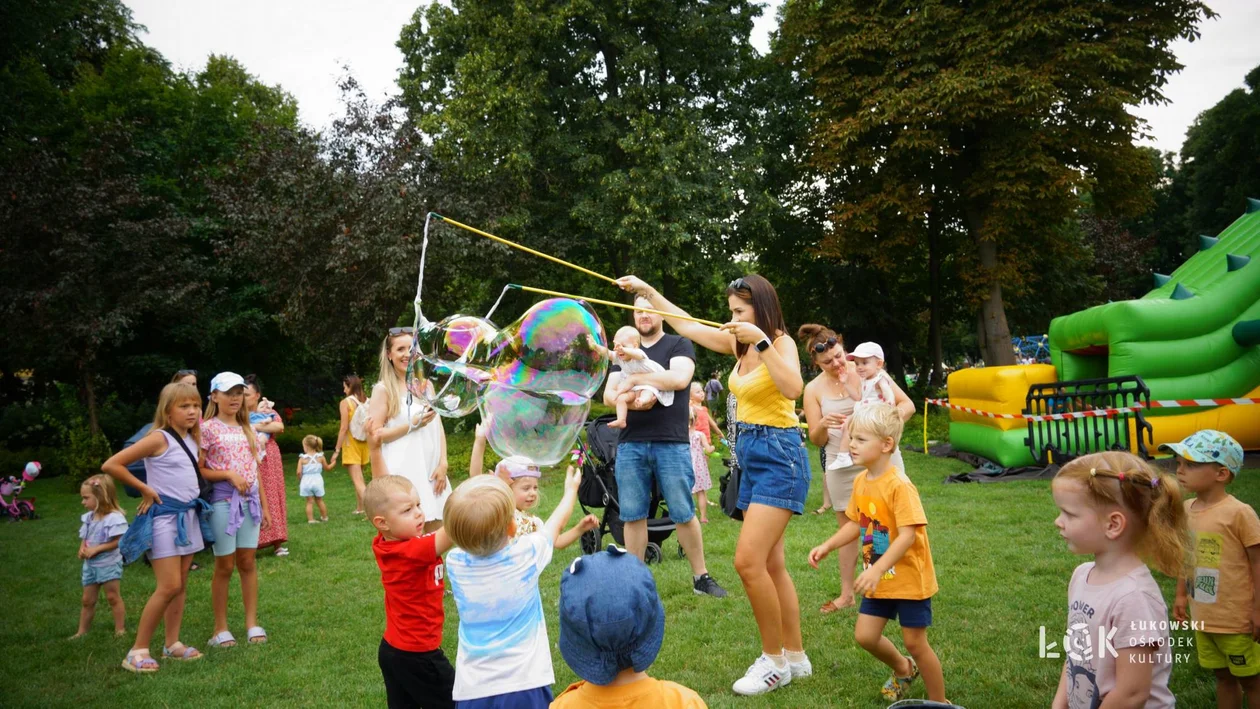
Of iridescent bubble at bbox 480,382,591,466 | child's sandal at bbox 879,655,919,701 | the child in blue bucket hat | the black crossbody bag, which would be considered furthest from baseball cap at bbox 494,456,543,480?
the black crossbody bag

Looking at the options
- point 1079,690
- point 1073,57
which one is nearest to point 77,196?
point 1079,690

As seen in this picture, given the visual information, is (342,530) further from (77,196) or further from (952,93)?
(952,93)

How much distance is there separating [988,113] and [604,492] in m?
15.5

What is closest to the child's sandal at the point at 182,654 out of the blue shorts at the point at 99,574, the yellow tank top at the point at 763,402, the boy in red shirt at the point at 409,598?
the blue shorts at the point at 99,574

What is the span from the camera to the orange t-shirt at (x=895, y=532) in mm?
3451

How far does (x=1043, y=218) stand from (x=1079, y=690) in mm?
19757

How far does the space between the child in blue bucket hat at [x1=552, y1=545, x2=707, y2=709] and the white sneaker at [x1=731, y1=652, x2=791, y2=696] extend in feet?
6.52

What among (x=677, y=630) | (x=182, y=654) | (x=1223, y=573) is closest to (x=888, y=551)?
(x=1223, y=573)

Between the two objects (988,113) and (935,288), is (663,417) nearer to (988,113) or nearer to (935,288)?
(988,113)

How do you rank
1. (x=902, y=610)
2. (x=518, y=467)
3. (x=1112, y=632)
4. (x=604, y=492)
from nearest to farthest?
(x=1112, y=632), (x=902, y=610), (x=518, y=467), (x=604, y=492)

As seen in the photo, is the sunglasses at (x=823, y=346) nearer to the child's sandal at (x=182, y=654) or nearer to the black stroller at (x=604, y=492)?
the black stroller at (x=604, y=492)

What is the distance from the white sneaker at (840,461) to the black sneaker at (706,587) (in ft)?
4.07

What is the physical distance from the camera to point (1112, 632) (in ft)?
7.70

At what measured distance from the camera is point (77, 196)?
A: 17.0 m
